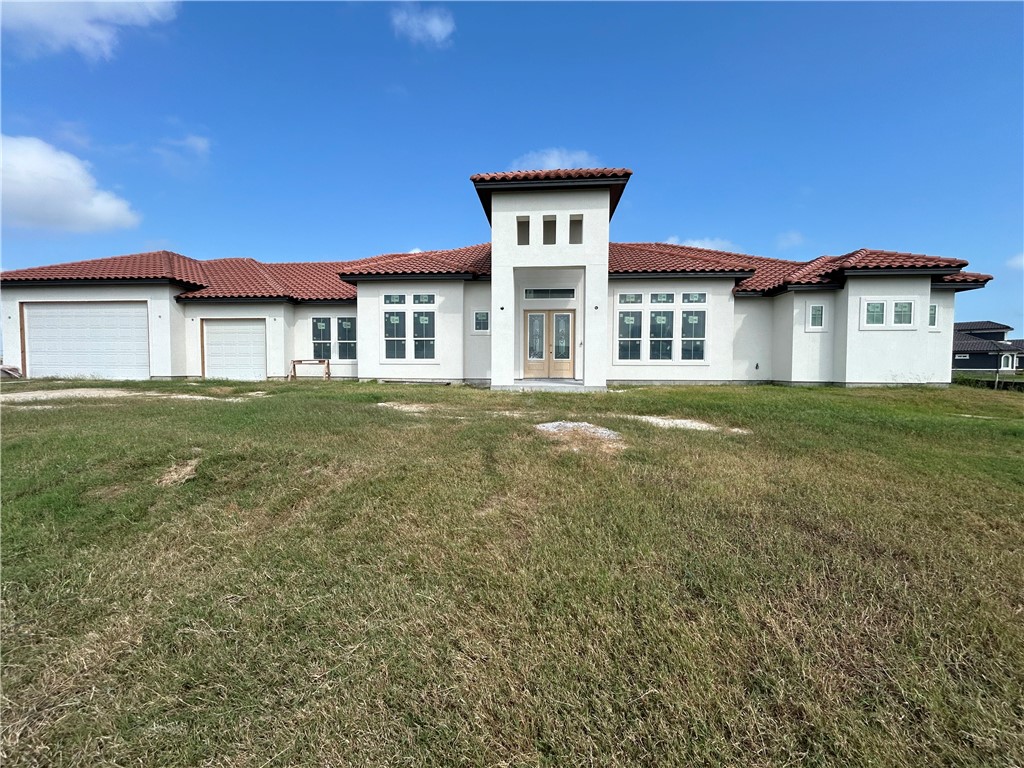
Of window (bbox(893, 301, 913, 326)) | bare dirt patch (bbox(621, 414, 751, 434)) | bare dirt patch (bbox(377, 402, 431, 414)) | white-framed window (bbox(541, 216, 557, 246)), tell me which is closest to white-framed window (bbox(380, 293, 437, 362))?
white-framed window (bbox(541, 216, 557, 246))

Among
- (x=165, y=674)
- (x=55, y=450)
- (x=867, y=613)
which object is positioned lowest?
(x=165, y=674)

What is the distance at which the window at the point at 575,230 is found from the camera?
13508mm

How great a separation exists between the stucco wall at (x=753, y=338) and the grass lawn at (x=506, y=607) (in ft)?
36.3

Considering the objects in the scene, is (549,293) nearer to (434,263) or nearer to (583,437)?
(434,263)

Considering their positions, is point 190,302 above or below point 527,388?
above

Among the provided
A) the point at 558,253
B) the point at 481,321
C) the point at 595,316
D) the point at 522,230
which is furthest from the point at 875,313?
the point at 481,321

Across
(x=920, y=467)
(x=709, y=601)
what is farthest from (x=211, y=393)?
(x=920, y=467)

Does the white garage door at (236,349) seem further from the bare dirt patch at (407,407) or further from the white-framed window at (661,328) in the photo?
the white-framed window at (661,328)

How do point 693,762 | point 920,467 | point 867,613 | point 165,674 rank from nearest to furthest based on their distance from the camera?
point 693,762
point 165,674
point 867,613
point 920,467

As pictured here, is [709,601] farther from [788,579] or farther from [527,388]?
[527,388]

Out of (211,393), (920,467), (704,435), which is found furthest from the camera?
(211,393)

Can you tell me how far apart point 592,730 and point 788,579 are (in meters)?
1.73

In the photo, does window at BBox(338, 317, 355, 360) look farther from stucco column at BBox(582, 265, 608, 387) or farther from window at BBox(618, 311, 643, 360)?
window at BBox(618, 311, 643, 360)

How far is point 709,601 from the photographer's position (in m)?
2.73
